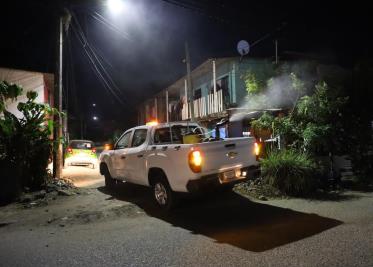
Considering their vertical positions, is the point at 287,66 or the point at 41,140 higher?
the point at 287,66

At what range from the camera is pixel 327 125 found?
9164 mm

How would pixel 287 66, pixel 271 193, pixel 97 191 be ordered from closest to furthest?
pixel 271 193
pixel 97 191
pixel 287 66

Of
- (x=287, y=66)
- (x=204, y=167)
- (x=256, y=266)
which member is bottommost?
(x=256, y=266)

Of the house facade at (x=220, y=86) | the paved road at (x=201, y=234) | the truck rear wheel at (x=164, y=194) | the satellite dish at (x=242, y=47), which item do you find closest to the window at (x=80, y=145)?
the house facade at (x=220, y=86)

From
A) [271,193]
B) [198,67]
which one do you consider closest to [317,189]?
[271,193]

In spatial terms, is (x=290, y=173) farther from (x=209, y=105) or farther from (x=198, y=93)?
(x=198, y=93)

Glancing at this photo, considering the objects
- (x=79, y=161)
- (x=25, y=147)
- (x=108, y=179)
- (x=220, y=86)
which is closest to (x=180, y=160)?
(x=108, y=179)

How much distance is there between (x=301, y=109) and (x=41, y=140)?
7.91 m

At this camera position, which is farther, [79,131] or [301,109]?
[79,131]

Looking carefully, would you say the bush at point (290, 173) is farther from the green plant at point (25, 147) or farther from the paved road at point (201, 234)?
the green plant at point (25, 147)

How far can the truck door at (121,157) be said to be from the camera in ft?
27.5

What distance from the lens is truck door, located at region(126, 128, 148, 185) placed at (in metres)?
7.47

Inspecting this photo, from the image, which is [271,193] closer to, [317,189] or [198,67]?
[317,189]

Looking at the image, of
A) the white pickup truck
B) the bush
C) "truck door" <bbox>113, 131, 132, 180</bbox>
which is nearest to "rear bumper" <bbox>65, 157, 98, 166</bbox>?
"truck door" <bbox>113, 131, 132, 180</bbox>
